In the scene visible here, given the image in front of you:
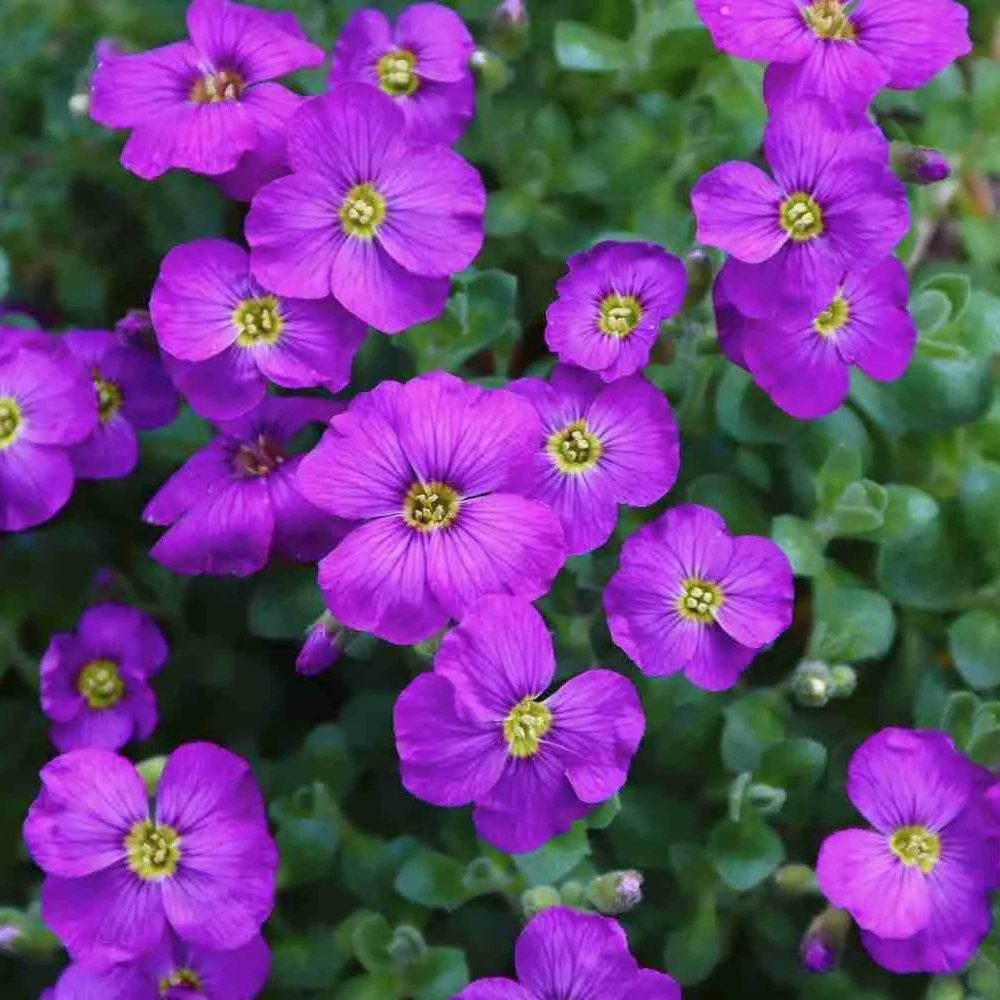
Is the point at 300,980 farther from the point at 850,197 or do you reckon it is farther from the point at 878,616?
the point at 850,197

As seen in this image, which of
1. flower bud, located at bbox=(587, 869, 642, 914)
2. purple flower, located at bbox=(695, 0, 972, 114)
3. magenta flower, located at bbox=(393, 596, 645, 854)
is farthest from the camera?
purple flower, located at bbox=(695, 0, 972, 114)

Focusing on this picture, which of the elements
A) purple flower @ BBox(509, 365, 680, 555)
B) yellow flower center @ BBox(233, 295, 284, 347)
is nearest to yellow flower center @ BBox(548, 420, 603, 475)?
purple flower @ BBox(509, 365, 680, 555)

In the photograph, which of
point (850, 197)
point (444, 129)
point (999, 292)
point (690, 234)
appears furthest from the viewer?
point (999, 292)

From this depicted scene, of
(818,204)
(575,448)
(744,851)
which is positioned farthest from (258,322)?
(744,851)

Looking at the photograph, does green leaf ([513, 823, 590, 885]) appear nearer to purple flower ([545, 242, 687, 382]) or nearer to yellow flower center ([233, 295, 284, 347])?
purple flower ([545, 242, 687, 382])

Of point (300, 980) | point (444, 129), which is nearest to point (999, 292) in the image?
point (444, 129)

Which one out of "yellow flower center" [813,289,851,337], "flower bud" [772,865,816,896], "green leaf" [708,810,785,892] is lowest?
"flower bud" [772,865,816,896]

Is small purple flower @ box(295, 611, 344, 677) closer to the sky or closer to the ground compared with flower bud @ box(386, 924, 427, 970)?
closer to the sky
